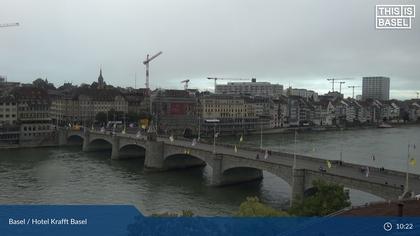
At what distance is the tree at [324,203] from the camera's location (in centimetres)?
1783

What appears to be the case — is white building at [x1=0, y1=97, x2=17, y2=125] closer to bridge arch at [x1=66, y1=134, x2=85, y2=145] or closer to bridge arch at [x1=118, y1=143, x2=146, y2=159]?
bridge arch at [x1=66, y1=134, x2=85, y2=145]

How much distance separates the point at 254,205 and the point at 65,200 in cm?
1862

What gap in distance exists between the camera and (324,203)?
1819 centimetres

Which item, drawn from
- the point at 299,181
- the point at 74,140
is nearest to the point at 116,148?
the point at 74,140

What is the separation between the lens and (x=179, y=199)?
31750 millimetres

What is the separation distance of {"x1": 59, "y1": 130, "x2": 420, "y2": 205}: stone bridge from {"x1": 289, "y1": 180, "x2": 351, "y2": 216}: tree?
403 cm

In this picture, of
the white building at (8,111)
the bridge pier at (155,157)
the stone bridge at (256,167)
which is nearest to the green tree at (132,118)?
the white building at (8,111)

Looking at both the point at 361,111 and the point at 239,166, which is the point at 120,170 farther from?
the point at 361,111

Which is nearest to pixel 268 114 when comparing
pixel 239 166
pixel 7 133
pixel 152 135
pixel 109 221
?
pixel 7 133

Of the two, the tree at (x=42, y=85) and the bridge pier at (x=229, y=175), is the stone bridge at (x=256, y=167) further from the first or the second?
the tree at (x=42, y=85)

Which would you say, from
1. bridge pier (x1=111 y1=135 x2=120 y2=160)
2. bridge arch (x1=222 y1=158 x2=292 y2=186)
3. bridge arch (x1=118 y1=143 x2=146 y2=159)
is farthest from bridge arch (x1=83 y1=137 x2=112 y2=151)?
bridge arch (x1=222 y1=158 x2=292 y2=186)

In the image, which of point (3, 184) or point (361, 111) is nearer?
point (3, 184)

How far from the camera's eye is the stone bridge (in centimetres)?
2570

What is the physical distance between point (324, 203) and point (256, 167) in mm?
14724
